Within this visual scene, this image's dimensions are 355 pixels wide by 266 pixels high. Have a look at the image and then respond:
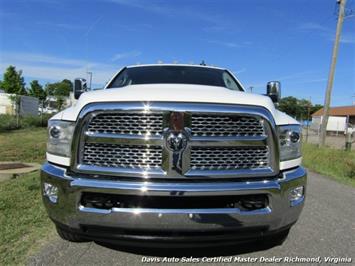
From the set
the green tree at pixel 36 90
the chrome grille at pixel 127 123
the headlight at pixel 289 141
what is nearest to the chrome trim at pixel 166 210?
the headlight at pixel 289 141

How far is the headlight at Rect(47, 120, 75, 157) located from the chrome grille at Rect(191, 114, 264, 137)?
99 centimetres

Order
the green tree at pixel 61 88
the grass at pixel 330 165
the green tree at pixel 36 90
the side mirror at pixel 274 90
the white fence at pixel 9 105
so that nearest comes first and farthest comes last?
the side mirror at pixel 274 90, the grass at pixel 330 165, the white fence at pixel 9 105, the green tree at pixel 36 90, the green tree at pixel 61 88

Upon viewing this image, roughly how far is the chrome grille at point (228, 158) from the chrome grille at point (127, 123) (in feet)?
1.14

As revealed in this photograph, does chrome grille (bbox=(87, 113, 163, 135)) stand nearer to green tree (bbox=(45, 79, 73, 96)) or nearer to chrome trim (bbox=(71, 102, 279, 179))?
chrome trim (bbox=(71, 102, 279, 179))

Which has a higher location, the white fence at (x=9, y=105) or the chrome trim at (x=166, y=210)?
the chrome trim at (x=166, y=210)

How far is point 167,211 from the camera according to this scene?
3.16 metres

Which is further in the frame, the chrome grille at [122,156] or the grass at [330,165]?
the grass at [330,165]

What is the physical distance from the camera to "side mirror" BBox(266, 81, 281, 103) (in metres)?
5.30

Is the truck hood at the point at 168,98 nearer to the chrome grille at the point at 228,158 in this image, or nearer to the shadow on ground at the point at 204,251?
the chrome grille at the point at 228,158

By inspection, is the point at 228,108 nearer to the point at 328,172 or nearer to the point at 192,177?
the point at 192,177

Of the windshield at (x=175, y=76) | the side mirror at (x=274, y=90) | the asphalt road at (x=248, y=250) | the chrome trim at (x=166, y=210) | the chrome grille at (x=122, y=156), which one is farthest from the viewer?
the windshield at (x=175, y=76)

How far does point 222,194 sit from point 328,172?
9.86 metres

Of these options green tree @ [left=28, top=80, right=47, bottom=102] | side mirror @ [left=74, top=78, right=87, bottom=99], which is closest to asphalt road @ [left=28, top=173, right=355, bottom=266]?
side mirror @ [left=74, top=78, right=87, bottom=99]

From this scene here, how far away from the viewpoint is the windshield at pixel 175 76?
217 inches
